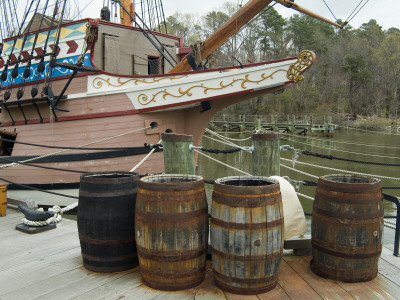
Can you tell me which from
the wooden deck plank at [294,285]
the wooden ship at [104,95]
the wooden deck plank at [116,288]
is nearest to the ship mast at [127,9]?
the wooden ship at [104,95]

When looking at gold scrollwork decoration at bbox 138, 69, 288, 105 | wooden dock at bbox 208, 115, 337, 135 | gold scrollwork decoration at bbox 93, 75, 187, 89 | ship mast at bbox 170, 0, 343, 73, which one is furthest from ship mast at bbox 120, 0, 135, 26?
wooden dock at bbox 208, 115, 337, 135

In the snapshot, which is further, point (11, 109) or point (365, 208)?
point (11, 109)

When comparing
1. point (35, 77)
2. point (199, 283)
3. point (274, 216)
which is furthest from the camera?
point (35, 77)

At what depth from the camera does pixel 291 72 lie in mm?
5926

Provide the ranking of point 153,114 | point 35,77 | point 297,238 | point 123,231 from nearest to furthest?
1. point 123,231
2. point 297,238
3. point 153,114
4. point 35,77

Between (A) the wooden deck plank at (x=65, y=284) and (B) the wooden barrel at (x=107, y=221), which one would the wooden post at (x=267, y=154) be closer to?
(B) the wooden barrel at (x=107, y=221)

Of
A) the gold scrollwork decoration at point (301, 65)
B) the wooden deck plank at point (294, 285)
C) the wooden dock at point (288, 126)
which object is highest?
the gold scrollwork decoration at point (301, 65)

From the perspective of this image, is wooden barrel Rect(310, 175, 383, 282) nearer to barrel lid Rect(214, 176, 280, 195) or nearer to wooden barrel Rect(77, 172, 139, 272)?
barrel lid Rect(214, 176, 280, 195)

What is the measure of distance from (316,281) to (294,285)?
0.57 feet

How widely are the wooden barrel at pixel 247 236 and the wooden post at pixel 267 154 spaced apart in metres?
1.24

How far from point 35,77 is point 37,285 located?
584 cm

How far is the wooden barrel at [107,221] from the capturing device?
2547 mm

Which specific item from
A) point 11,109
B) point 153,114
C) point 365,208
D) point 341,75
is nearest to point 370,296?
point 365,208

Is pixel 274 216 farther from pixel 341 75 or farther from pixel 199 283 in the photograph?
pixel 341 75
